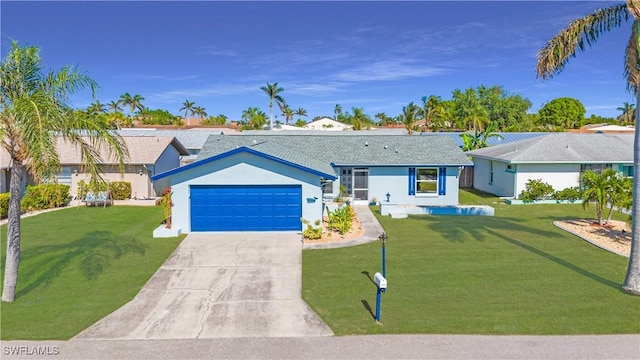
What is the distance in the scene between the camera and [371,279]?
1170 centimetres

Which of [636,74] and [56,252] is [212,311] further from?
[636,74]

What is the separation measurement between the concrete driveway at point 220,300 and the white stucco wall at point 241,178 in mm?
2298

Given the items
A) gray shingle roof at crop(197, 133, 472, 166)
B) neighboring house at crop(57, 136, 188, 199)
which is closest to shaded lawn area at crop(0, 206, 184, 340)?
neighboring house at crop(57, 136, 188, 199)

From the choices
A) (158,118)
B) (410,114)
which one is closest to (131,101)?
(158,118)

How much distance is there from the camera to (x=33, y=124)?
8320mm

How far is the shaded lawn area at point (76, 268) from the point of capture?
29.9ft

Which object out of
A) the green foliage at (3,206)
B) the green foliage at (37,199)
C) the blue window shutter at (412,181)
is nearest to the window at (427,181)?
the blue window shutter at (412,181)

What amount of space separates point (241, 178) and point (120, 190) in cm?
1266

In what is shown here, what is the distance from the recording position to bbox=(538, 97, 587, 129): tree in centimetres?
8712

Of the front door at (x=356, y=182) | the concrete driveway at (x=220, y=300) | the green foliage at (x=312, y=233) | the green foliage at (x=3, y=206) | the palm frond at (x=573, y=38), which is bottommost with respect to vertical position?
the concrete driveway at (x=220, y=300)

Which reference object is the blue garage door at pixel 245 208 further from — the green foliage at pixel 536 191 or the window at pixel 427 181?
the green foliage at pixel 536 191

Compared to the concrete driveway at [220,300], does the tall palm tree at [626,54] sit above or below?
above

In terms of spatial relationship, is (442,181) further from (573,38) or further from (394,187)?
(573,38)

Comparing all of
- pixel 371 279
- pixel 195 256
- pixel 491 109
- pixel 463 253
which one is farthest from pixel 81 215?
pixel 491 109
